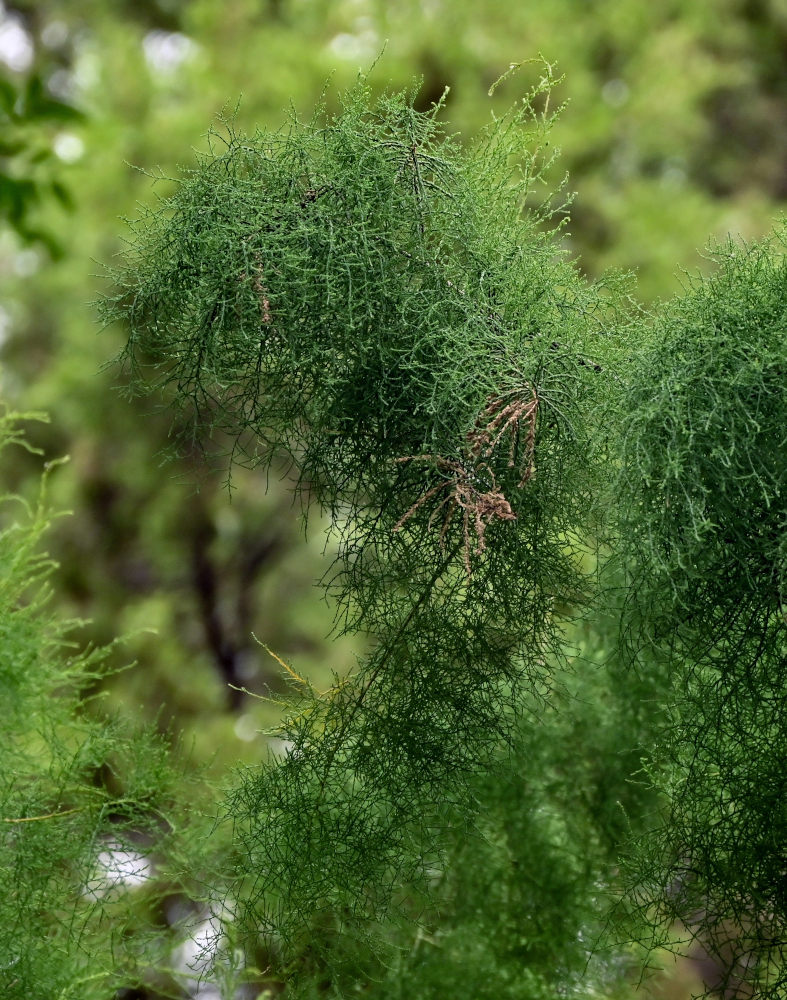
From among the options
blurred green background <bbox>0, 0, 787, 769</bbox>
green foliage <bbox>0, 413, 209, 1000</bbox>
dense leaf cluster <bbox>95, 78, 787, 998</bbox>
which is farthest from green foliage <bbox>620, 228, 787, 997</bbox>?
blurred green background <bbox>0, 0, 787, 769</bbox>

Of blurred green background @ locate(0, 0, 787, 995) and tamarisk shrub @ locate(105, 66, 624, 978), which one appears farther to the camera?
blurred green background @ locate(0, 0, 787, 995)

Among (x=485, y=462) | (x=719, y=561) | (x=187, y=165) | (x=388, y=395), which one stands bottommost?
(x=719, y=561)

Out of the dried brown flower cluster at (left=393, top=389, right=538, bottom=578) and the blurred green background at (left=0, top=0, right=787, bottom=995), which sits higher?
the blurred green background at (left=0, top=0, right=787, bottom=995)

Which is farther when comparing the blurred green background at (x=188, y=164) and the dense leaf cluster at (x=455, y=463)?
the blurred green background at (x=188, y=164)

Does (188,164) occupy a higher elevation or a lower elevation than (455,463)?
higher

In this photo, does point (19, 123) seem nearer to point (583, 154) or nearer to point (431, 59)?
point (431, 59)

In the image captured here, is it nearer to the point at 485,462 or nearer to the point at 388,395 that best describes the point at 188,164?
the point at 388,395

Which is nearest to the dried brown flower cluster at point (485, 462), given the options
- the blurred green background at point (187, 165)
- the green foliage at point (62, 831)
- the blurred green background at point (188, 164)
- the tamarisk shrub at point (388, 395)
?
the tamarisk shrub at point (388, 395)

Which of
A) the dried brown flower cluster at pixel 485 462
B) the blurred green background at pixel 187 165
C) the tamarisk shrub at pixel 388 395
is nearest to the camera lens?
the dried brown flower cluster at pixel 485 462

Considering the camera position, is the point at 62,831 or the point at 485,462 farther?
the point at 62,831

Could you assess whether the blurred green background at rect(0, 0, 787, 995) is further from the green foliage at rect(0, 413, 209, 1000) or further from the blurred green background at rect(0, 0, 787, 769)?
the green foliage at rect(0, 413, 209, 1000)

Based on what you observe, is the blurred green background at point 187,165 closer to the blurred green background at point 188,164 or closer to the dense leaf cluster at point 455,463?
the blurred green background at point 188,164

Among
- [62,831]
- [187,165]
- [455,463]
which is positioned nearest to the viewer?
[455,463]

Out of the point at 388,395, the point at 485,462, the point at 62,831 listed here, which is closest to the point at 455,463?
the point at 485,462
